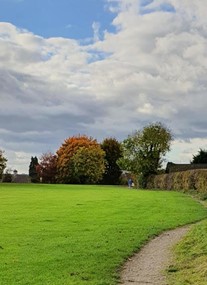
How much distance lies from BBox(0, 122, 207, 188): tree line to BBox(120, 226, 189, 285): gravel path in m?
60.3

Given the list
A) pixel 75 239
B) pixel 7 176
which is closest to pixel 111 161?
pixel 7 176

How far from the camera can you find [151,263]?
1477 cm

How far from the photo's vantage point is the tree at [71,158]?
100875 mm

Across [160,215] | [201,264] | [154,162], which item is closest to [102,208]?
[160,215]

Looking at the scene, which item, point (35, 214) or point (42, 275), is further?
point (35, 214)

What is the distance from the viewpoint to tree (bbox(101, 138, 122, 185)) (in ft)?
365

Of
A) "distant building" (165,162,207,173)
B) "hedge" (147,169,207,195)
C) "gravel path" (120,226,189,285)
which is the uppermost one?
"distant building" (165,162,207,173)

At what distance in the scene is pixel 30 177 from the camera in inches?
5049

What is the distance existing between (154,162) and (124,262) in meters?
66.1

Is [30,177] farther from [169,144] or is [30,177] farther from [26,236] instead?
[26,236]

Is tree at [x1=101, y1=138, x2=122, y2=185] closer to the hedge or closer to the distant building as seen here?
the distant building

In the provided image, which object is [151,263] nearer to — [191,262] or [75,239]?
[191,262]

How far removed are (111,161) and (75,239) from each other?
93703 mm

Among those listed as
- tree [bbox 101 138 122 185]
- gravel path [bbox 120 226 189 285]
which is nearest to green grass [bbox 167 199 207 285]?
gravel path [bbox 120 226 189 285]
